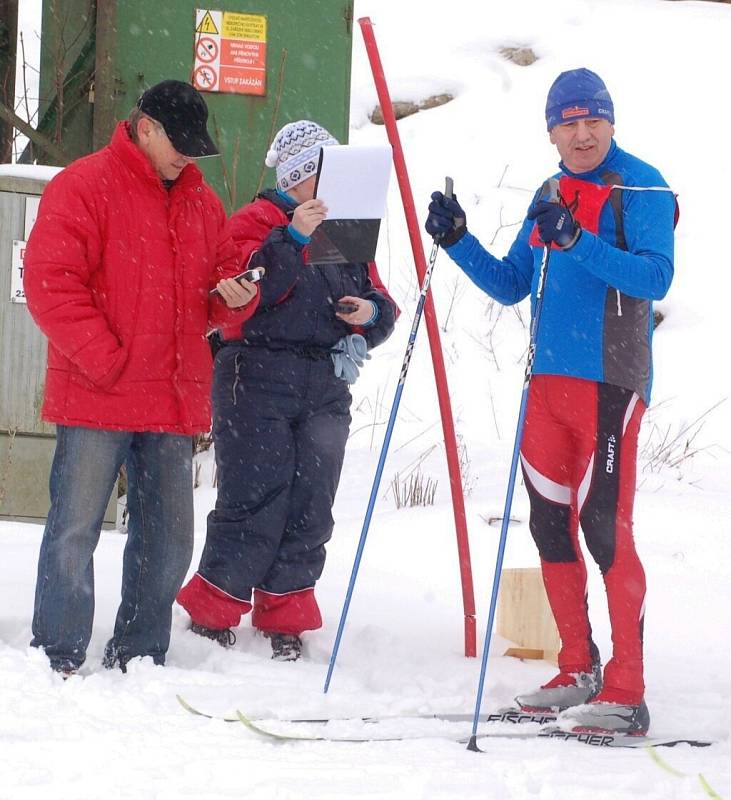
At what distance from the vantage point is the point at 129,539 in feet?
12.2

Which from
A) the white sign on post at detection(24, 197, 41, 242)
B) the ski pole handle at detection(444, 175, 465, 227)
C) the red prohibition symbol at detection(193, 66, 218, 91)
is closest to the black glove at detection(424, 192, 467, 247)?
the ski pole handle at detection(444, 175, 465, 227)

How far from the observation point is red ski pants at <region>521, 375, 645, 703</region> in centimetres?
351

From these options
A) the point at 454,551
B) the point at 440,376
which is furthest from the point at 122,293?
the point at 454,551

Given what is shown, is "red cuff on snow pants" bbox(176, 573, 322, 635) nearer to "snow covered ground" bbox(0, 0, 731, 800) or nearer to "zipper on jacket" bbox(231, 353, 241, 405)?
"snow covered ground" bbox(0, 0, 731, 800)

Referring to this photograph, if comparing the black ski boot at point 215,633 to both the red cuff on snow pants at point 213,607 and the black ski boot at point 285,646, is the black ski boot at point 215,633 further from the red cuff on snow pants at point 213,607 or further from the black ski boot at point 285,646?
the black ski boot at point 285,646

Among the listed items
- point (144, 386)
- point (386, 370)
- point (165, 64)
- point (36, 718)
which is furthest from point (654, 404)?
point (36, 718)

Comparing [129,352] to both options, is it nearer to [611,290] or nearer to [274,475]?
[274,475]

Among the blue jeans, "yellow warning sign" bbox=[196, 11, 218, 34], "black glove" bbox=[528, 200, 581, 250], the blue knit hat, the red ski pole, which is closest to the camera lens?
"black glove" bbox=[528, 200, 581, 250]

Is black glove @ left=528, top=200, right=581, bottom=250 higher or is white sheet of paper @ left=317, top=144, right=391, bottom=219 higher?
white sheet of paper @ left=317, top=144, right=391, bottom=219

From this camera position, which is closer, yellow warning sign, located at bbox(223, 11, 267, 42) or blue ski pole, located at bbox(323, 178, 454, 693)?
blue ski pole, located at bbox(323, 178, 454, 693)

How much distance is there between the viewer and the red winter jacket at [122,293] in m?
3.36


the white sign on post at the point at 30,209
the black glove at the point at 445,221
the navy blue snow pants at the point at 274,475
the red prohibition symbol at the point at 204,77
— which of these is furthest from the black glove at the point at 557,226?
the red prohibition symbol at the point at 204,77

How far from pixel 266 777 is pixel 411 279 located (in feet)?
23.8

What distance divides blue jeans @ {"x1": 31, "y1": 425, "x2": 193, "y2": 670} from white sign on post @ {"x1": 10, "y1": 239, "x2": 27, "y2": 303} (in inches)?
73.9
